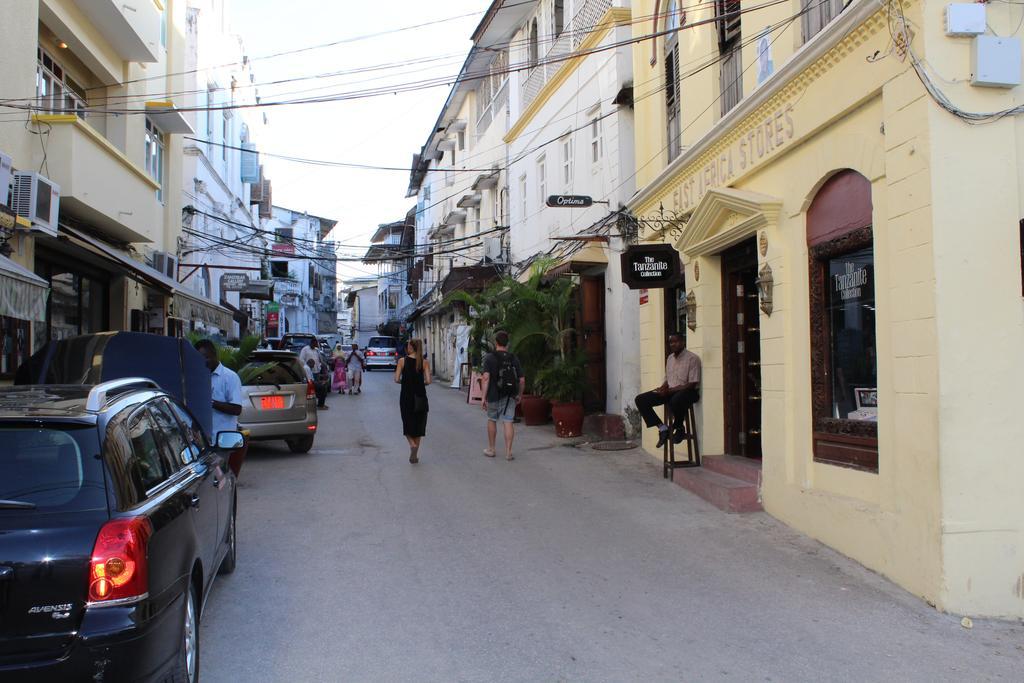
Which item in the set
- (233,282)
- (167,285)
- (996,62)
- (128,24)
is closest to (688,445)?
(996,62)

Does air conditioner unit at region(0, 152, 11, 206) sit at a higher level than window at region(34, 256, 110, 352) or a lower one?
higher

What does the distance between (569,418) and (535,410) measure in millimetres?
2332

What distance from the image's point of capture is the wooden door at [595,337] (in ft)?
54.0

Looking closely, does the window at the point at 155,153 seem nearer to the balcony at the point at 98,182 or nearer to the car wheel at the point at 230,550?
the balcony at the point at 98,182

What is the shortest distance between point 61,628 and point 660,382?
32.1 ft

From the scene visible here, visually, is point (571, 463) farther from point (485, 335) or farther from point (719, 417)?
point (485, 335)

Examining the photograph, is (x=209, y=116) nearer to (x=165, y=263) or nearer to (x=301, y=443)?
(x=165, y=263)

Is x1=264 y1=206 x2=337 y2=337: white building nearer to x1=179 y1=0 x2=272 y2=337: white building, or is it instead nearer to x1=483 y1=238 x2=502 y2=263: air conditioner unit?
x1=179 y1=0 x2=272 y2=337: white building

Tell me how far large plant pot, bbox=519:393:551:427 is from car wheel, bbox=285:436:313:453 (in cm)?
543

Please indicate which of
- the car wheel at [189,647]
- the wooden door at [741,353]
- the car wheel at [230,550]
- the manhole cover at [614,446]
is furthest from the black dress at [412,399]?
the car wheel at [189,647]

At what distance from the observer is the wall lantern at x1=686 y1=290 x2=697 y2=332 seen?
10273 mm

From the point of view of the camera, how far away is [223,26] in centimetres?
2898

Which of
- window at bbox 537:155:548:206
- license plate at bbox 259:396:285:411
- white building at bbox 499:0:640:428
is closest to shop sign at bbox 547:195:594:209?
white building at bbox 499:0:640:428

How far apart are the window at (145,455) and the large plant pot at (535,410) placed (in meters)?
12.6
